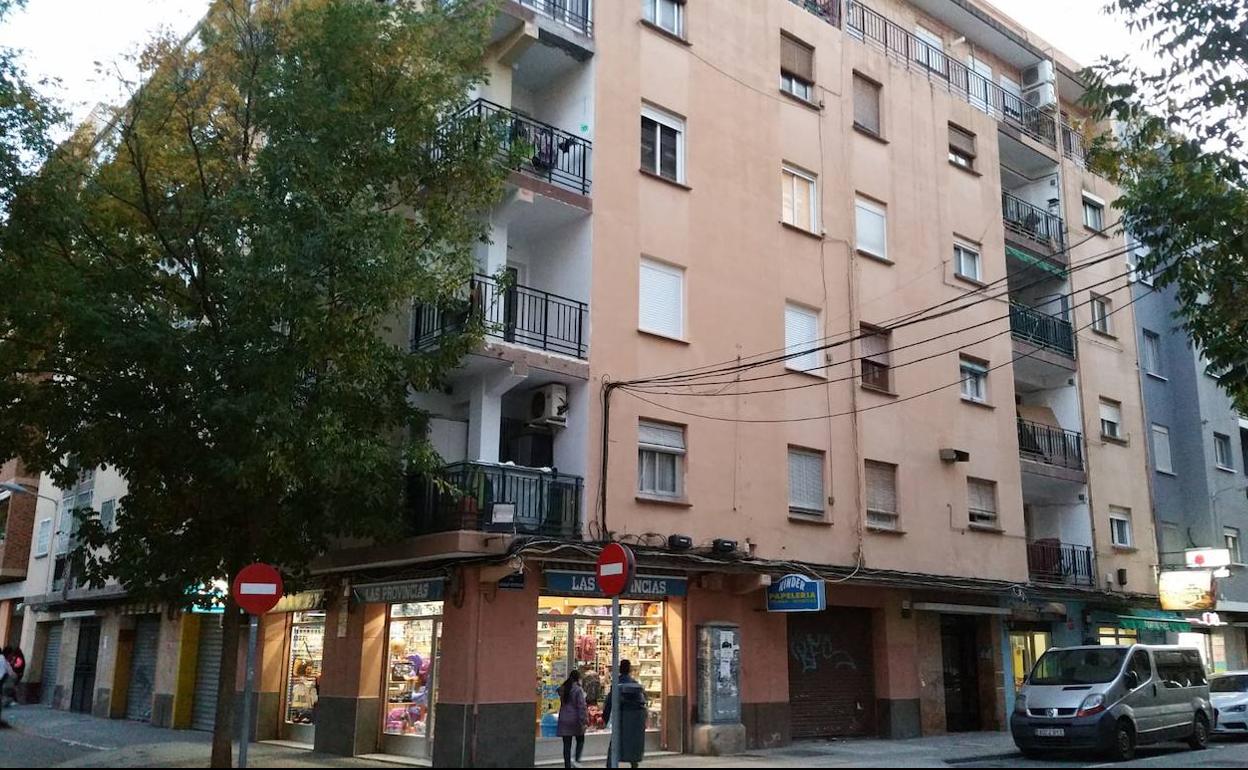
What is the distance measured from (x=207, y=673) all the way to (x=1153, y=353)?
987 inches

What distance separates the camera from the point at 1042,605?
23.1m

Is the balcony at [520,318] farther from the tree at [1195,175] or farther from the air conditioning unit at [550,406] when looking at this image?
the tree at [1195,175]

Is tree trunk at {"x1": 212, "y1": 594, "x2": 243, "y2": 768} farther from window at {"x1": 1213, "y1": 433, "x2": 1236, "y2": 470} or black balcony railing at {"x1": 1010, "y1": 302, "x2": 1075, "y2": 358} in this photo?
window at {"x1": 1213, "y1": 433, "x2": 1236, "y2": 470}

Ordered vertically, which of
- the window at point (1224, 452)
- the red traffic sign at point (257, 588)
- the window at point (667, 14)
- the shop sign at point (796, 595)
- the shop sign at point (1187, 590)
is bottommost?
the red traffic sign at point (257, 588)

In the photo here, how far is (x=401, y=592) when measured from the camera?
1623 cm

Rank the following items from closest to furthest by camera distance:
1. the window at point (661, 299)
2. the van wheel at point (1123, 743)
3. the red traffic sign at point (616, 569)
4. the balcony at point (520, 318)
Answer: the red traffic sign at point (616, 569)
the balcony at point (520, 318)
the van wheel at point (1123, 743)
the window at point (661, 299)

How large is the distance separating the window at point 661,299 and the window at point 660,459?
63.9 inches

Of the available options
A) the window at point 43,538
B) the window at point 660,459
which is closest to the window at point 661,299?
the window at point 660,459

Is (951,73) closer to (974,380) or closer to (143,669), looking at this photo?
(974,380)

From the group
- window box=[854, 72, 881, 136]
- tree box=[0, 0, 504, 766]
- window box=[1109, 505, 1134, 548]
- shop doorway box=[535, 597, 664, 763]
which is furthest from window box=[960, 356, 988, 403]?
tree box=[0, 0, 504, 766]

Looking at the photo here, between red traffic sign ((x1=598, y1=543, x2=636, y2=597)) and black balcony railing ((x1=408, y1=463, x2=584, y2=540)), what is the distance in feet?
9.63

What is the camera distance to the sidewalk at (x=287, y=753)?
15.5 metres

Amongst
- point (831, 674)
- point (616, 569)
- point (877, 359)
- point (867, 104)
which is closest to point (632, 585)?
point (616, 569)

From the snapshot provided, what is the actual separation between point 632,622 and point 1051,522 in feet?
43.6
